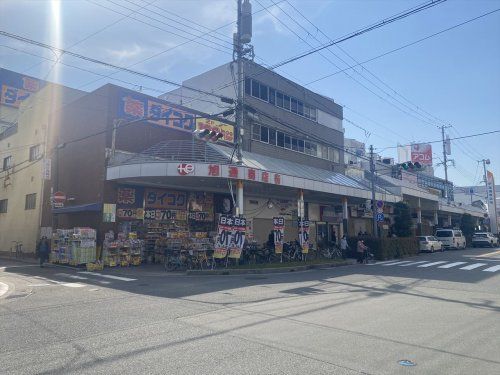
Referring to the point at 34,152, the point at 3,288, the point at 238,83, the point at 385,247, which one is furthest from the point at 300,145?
the point at 3,288

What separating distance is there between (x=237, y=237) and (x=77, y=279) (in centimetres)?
714

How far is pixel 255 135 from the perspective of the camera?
28969mm

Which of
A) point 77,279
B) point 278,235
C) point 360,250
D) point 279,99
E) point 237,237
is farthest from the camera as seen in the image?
point 279,99

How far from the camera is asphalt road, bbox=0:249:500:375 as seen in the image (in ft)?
17.2

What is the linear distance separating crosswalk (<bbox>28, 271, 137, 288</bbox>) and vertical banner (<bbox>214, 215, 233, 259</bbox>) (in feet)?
14.1

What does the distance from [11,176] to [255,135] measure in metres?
20.5

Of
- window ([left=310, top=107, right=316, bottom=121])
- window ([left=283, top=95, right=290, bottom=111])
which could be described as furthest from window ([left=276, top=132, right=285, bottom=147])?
window ([left=310, top=107, right=316, bottom=121])

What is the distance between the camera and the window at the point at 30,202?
92.5 feet

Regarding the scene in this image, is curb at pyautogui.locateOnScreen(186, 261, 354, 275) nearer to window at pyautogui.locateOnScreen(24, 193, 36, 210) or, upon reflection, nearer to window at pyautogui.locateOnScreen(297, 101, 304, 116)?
window at pyautogui.locateOnScreen(297, 101, 304, 116)

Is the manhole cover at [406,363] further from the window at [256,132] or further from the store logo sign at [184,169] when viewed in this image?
the window at [256,132]

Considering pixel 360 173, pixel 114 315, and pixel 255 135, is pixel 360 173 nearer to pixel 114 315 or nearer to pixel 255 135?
pixel 255 135

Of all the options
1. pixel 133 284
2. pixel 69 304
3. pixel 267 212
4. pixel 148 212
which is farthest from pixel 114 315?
pixel 267 212

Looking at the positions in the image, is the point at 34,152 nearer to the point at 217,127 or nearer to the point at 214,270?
the point at 217,127

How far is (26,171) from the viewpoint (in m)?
29.8
